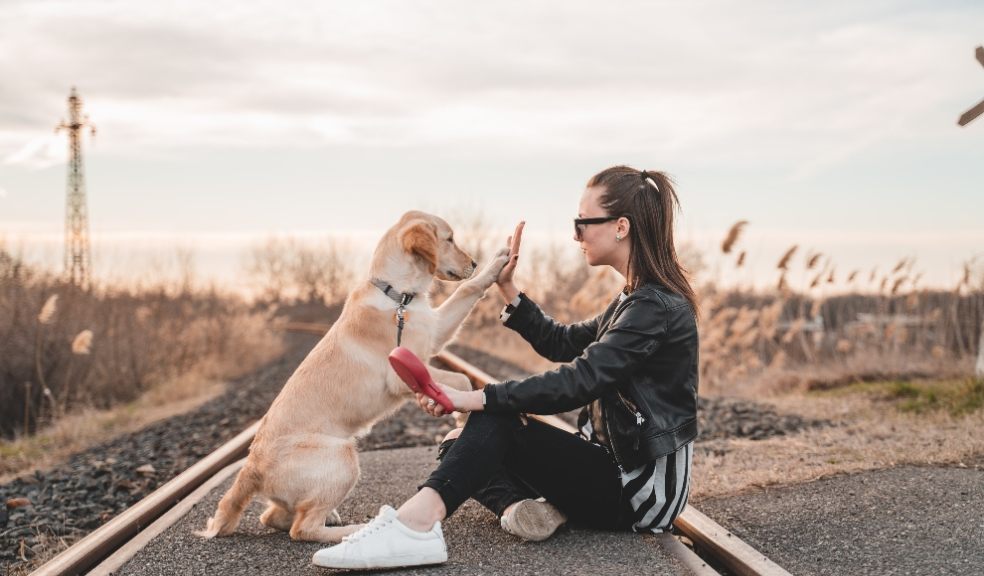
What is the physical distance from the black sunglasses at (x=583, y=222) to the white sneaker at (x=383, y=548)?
1487 millimetres

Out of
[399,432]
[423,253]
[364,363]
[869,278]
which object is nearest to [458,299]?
[423,253]

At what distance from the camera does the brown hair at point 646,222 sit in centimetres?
382

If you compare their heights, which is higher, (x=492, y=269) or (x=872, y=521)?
(x=492, y=269)

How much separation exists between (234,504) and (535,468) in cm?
141

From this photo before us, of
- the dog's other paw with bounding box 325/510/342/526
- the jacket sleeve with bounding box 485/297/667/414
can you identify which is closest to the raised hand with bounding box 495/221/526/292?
the jacket sleeve with bounding box 485/297/667/414

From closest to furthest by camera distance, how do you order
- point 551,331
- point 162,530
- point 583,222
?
point 583,222 → point 162,530 → point 551,331

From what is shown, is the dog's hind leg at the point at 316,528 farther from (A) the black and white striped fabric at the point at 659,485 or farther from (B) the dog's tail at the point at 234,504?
(A) the black and white striped fabric at the point at 659,485

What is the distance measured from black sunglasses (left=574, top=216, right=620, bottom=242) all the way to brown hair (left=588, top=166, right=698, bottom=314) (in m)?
0.03

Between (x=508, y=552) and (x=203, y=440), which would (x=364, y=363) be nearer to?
(x=508, y=552)

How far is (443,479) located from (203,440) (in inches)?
218

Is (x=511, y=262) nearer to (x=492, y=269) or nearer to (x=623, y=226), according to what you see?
(x=492, y=269)

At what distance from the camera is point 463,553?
3693 millimetres

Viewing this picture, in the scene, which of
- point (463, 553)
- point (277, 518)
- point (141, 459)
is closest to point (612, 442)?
point (463, 553)

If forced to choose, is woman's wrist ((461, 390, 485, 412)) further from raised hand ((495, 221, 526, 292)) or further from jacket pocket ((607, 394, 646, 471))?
raised hand ((495, 221, 526, 292))
